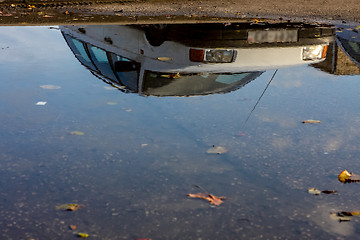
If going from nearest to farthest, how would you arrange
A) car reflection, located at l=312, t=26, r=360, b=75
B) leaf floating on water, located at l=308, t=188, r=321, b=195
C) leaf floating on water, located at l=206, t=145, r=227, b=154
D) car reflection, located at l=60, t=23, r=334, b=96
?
1. leaf floating on water, located at l=308, t=188, r=321, b=195
2. leaf floating on water, located at l=206, t=145, r=227, b=154
3. car reflection, located at l=60, t=23, r=334, b=96
4. car reflection, located at l=312, t=26, r=360, b=75

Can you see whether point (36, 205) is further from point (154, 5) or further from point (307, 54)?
point (154, 5)

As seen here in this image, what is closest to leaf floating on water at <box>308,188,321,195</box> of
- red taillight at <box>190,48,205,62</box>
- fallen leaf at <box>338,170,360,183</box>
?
fallen leaf at <box>338,170,360,183</box>

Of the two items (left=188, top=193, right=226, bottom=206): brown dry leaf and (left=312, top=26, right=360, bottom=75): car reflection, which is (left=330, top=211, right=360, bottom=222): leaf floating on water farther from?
(left=312, top=26, right=360, bottom=75): car reflection

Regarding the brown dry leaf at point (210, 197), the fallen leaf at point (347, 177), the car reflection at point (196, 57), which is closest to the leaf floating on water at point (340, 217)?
the fallen leaf at point (347, 177)

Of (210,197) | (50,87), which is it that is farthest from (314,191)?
(50,87)

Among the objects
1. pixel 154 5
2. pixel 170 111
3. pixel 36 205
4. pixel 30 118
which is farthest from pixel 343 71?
pixel 154 5

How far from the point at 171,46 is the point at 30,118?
7.60ft

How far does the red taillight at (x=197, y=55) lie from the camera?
7.21m

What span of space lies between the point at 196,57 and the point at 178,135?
2015mm

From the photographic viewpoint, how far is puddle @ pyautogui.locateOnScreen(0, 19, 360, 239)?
12.6ft

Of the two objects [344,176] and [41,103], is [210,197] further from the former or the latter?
[41,103]

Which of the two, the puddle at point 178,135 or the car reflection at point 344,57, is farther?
the car reflection at point 344,57

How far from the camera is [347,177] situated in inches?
180

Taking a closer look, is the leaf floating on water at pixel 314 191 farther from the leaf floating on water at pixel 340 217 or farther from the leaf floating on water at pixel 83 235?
the leaf floating on water at pixel 83 235
